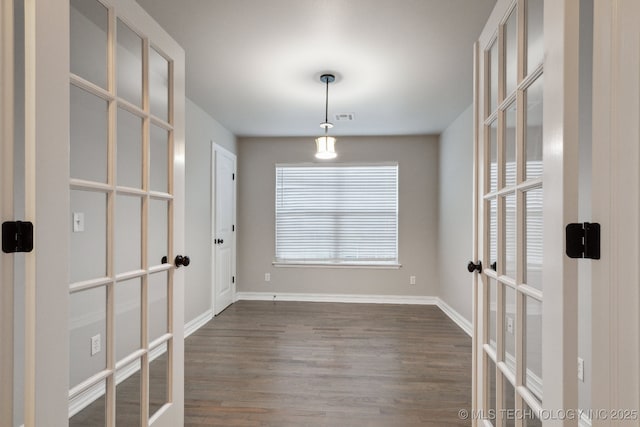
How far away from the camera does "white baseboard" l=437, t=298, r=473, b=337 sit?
3902 mm

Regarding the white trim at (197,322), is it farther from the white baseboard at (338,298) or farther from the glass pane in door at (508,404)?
the glass pane in door at (508,404)

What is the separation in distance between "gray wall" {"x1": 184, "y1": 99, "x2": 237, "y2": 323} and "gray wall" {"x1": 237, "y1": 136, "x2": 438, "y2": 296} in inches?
Answer: 42.1

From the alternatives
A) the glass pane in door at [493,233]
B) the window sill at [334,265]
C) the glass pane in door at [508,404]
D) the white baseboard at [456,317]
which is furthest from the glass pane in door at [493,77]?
the window sill at [334,265]

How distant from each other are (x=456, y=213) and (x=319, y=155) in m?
2.00

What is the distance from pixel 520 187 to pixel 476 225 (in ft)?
1.71

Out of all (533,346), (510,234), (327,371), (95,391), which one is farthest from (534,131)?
(327,371)

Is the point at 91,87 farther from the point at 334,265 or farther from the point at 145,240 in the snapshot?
the point at 334,265

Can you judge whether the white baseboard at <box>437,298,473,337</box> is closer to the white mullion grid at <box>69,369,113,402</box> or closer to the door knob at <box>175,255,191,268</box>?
the door knob at <box>175,255,191,268</box>

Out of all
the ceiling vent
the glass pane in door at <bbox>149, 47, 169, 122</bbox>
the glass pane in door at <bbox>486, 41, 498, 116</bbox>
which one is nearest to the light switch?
the glass pane in door at <bbox>149, 47, 169, 122</bbox>

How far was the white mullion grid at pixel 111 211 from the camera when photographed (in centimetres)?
137

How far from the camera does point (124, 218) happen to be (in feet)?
4.83

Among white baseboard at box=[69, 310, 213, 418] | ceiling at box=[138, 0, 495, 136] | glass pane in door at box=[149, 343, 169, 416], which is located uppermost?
ceiling at box=[138, 0, 495, 136]

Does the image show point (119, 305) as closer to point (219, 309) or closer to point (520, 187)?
point (520, 187)

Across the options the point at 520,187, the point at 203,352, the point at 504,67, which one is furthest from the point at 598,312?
the point at 203,352
